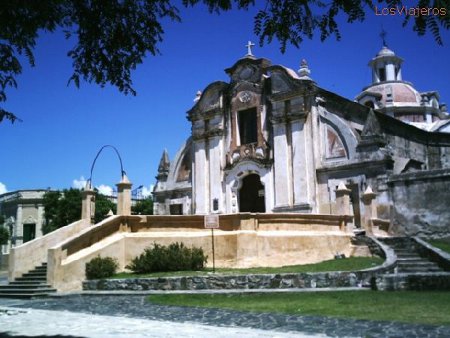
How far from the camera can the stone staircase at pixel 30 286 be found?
15.5 meters

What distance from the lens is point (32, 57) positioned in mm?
5895

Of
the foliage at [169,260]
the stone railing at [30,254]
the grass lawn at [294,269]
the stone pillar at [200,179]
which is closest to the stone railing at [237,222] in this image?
the foliage at [169,260]

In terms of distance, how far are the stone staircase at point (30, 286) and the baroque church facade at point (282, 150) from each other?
13.5m

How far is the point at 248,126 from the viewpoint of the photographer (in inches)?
1167

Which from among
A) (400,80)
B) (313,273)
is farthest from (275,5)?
(400,80)

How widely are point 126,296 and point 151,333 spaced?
19.8 feet

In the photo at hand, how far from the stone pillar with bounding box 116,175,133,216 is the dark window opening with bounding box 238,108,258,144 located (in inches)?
460

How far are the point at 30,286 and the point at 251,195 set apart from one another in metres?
15.3

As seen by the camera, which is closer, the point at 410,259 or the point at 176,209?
the point at 410,259

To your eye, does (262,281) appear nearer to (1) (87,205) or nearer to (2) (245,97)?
Result: (1) (87,205)

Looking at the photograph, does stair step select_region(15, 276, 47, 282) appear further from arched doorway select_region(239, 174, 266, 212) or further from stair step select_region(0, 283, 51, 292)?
arched doorway select_region(239, 174, 266, 212)

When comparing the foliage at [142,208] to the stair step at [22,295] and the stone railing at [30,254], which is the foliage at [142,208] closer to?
the stone railing at [30,254]

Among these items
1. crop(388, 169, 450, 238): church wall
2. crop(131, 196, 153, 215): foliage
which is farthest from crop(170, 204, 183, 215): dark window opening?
crop(131, 196, 153, 215): foliage

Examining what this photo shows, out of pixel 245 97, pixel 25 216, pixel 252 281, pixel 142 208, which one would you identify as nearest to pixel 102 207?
pixel 142 208
